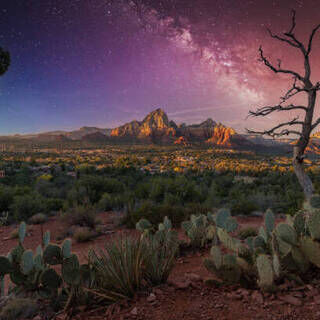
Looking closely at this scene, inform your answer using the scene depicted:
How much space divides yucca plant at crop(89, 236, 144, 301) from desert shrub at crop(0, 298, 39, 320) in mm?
736

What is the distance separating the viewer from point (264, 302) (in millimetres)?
2180

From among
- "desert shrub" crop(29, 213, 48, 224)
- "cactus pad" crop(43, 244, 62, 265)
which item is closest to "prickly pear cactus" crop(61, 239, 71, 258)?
"cactus pad" crop(43, 244, 62, 265)

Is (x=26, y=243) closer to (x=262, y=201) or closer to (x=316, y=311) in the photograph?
(x=316, y=311)

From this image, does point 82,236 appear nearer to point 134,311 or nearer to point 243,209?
point 134,311

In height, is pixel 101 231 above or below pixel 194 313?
below

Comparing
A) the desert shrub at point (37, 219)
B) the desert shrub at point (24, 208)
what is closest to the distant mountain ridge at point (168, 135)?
the desert shrub at point (24, 208)

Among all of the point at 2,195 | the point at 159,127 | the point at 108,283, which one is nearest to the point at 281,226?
the point at 108,283

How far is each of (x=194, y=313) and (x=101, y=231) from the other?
586 cm

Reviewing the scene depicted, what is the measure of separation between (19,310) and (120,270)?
1.18 meters

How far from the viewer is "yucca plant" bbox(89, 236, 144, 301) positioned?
2.50 meters

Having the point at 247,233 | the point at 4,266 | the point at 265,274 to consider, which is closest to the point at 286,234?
the point at 265,274

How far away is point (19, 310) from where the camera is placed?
245 centimetres

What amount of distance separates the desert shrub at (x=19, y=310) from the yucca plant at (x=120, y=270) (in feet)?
2.41

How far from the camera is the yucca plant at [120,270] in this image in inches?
98.5
